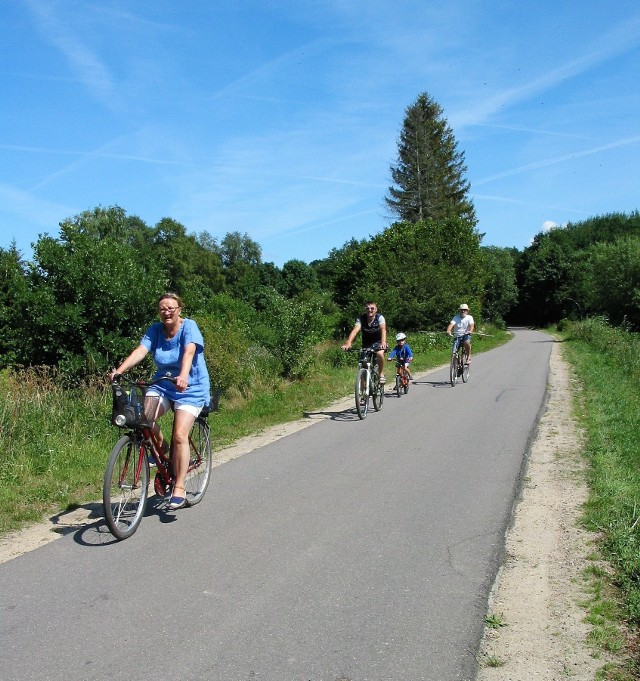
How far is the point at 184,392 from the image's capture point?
18.9ft

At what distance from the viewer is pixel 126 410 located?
5.13 metres

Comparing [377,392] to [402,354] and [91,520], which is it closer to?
[402,354]

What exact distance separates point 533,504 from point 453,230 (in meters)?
41.6

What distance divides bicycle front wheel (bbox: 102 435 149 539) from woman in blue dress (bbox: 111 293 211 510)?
0.96 ft

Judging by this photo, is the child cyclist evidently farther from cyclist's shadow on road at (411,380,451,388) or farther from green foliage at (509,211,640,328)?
green foliage at (509,211,640,328)

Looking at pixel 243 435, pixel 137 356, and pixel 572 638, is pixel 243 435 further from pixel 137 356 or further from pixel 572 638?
pixel 572 638

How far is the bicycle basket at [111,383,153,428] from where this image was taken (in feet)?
16.8

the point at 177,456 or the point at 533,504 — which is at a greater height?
the point at 177,456

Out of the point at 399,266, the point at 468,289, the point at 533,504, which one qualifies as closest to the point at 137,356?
the point at 533,504

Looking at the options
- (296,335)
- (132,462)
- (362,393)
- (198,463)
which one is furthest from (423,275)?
(132,462)

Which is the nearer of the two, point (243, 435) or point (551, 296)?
point (243, 435)

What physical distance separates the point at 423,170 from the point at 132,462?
5004 centimetres

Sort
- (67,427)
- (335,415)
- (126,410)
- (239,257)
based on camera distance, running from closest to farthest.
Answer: (126,410), (67,427), (335,415), (239,257)

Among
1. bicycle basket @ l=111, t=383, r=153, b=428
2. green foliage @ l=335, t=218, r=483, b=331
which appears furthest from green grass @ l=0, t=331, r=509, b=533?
green foliage @ l=335, t=218, r=483, b=331
